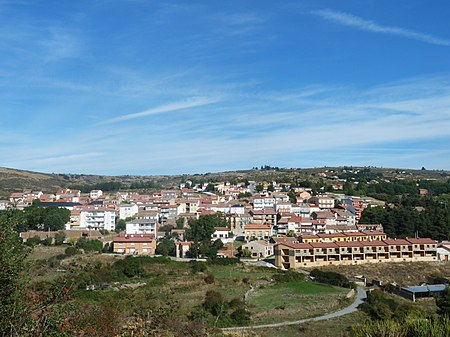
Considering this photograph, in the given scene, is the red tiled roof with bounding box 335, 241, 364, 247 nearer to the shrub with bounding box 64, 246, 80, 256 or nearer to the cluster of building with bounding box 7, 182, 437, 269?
the cluster of building with bounding box 7, 182, 437, 269

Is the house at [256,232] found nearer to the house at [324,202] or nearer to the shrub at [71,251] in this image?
the house at [324,202]

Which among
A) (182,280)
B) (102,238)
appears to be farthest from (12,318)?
(102,238)

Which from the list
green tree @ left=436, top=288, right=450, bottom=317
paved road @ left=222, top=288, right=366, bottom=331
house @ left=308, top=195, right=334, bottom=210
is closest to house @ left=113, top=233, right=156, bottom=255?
paved road @ left=222, top=288, right=366, bottom=331

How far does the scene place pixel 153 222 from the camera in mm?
60594

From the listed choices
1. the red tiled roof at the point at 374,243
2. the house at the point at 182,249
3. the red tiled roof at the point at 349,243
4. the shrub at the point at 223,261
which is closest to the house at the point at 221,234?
the house at the point at 182,249

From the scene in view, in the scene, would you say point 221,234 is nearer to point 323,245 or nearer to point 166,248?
point 166,248

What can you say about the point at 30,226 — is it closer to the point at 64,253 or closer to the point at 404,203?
the point at 64,253

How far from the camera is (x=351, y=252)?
47812 mm

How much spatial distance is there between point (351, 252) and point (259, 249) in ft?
34.6

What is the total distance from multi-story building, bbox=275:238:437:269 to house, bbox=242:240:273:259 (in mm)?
4735

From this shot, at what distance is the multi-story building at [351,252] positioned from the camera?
150 feet

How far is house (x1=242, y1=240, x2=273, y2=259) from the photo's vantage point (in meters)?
50.8

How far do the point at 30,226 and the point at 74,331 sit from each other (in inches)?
2208

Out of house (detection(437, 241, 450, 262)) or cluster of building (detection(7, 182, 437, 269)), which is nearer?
cluster of building (detection(7, 182, 437, 269))
